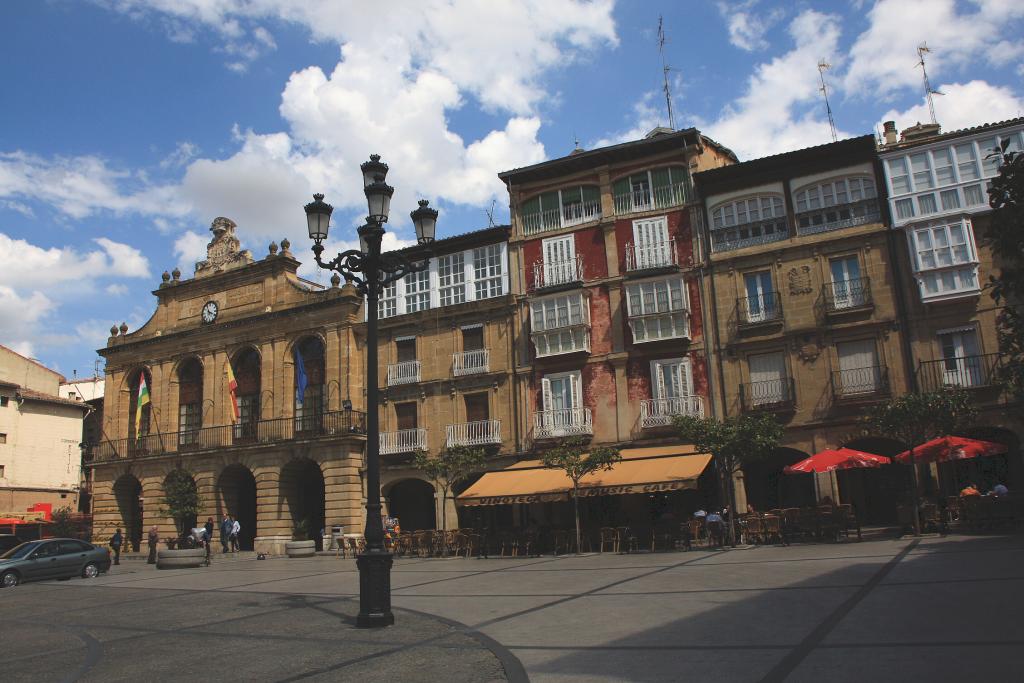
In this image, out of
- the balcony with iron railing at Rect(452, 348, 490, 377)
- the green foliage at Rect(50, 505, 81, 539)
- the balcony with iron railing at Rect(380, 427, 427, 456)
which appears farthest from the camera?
the green foliage at Rect(50, 505, 81, 539)

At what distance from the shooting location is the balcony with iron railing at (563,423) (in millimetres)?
28516

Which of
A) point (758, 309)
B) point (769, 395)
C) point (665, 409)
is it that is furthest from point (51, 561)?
point (758, 309)

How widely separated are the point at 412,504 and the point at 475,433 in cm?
517

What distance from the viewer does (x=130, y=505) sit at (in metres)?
41.1

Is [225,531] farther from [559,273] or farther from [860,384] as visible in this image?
[860,384]

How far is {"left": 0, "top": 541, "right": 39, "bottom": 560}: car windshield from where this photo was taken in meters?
→ 21.6

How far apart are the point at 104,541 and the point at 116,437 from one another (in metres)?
5.14

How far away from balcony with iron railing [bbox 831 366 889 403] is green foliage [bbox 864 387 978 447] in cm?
325

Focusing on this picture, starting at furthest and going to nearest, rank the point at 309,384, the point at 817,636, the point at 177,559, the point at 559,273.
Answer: the point at 309,384
the point at 559,273
the point at 177,559
the point at 817,636

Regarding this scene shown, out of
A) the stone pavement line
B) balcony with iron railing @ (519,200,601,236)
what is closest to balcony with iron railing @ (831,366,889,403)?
balcony with iron railing @ (519,200,601,236)

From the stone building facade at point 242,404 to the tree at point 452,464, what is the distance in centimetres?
483

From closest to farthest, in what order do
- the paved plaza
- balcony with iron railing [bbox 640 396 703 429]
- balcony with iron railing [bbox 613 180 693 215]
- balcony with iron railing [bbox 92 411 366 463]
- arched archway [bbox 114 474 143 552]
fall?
the paved plaza, balcony with iron railing [bbox 640 396 703 429], balcony with iron railing [bbox 613 180 693 215], balcony with iron railing [bbox 92 411 366 463], arched archway [bbox 114 474 143 552]

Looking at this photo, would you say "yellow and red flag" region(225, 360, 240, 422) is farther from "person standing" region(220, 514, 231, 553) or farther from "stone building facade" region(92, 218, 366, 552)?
"person standing" region(220, 514, 231, 553)

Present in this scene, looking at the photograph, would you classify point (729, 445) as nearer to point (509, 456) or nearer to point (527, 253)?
point (509, 456)
